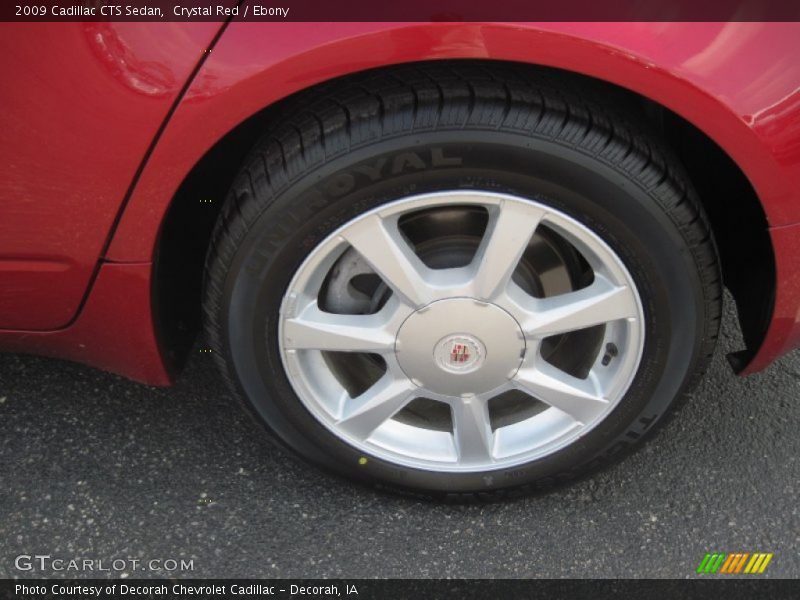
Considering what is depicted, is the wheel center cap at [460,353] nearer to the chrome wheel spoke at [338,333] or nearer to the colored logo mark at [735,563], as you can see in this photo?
the chrome wheel spoke at [338,333]

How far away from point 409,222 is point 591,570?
0.78 metres

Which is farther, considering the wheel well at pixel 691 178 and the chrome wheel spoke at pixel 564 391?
the chrome wheel spoke at pixel 564 391

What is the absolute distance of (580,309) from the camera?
1612 mm

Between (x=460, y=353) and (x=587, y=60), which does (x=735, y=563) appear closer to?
(x=460, y=353)

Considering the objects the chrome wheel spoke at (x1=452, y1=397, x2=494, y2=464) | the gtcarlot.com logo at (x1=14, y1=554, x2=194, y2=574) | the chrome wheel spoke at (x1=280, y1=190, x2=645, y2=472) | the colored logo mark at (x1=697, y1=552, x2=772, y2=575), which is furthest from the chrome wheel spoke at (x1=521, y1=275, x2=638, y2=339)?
the gtcarlot.com logo at (x1=14, y1=554, x2=194, y2=574)

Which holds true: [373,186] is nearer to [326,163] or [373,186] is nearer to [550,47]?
[326,163]

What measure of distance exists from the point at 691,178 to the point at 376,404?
77 centimetres

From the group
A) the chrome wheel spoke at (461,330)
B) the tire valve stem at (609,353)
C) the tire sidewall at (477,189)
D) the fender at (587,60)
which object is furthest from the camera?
the tire valve stem at (609,353)

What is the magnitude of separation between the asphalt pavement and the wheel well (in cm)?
29

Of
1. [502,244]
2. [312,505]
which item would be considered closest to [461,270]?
[502,244]

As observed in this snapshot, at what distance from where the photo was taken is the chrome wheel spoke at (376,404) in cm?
171

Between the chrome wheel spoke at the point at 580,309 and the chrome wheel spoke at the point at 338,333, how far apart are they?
269 mm

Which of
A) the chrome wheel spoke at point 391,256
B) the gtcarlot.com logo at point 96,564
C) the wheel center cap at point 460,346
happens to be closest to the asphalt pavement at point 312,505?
the gtcarlot.com logo at point 96,564

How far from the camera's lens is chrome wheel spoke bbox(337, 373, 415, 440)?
1.71 meters
